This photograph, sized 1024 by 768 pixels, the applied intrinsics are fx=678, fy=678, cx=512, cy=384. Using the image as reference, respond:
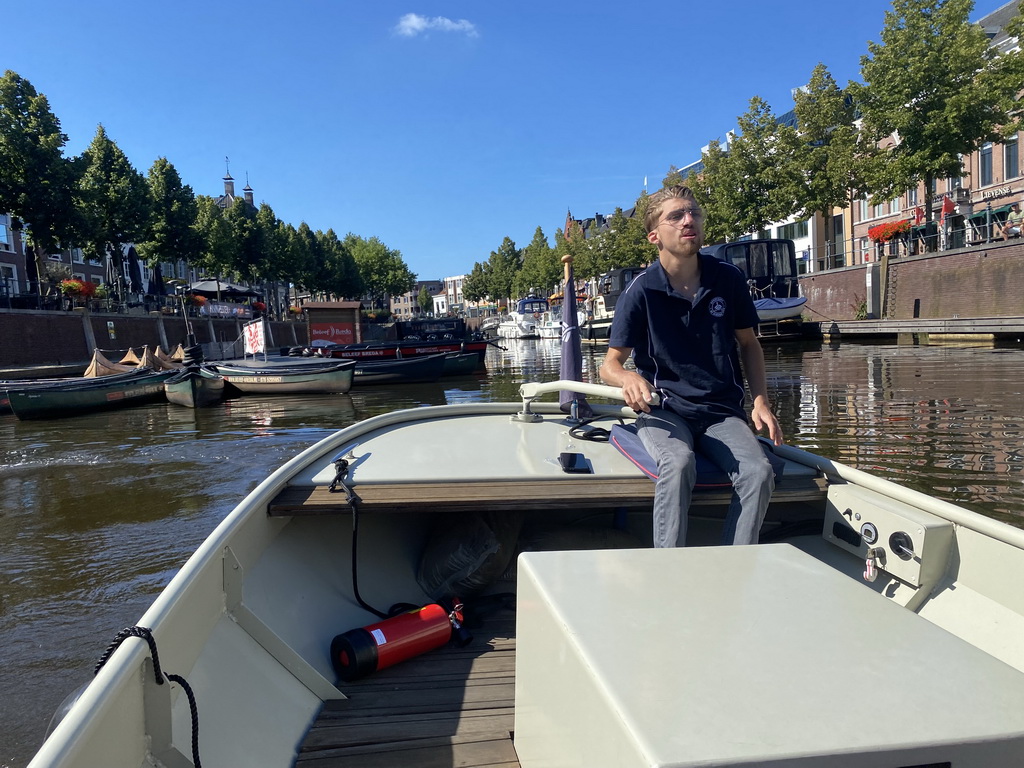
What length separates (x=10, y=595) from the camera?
511cm

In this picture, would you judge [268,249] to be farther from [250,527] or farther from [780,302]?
[250,527]

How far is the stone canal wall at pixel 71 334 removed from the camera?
75.2 feet

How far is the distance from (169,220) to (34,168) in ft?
32.0

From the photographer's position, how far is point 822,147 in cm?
3020

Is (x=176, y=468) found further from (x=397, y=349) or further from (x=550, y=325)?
(x=550, y=325)

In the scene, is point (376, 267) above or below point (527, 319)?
above

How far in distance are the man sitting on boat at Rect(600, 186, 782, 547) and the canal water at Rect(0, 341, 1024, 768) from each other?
330cm

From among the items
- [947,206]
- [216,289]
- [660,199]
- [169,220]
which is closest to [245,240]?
[216,289]

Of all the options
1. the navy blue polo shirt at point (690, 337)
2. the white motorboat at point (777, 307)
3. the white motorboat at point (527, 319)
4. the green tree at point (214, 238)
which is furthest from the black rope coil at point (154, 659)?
the white motorboat at point (527, 319)

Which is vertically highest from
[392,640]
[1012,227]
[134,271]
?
[134,271]

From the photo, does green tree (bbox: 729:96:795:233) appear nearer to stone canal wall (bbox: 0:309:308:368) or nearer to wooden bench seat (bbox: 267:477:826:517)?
stone canal wall (bbox: 0:309:308:368)

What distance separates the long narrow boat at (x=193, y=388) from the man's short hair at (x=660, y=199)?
16.1m

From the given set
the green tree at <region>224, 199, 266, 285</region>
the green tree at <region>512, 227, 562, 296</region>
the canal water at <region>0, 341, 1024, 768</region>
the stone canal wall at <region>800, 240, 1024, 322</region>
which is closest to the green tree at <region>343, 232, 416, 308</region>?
the green tree at <region>512, 227, 562, 296</region>

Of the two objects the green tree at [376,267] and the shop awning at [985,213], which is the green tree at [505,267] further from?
the shop awning at [985,213]
